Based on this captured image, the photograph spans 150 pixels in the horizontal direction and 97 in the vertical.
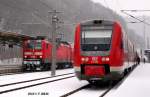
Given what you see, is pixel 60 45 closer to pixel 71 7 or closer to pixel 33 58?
pixel 33 58

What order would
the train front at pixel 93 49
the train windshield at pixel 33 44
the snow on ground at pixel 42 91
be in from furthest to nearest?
the train windshield at pixel 33 44, the train front at pixel 93 49, the snow on ground at pixel 42 91

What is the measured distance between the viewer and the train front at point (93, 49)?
730 inches

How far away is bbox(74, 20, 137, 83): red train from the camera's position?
730 inches

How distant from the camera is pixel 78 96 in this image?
51.0ft

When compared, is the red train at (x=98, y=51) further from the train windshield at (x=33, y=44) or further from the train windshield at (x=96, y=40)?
the train windshield at (x=33, y=44)

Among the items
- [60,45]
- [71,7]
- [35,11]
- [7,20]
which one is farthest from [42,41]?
[71,7]

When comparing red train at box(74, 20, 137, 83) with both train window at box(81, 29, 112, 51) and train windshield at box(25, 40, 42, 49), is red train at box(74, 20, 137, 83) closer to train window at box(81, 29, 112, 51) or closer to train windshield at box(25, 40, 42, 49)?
Answer: train window at box(81, 29, 112, 51)

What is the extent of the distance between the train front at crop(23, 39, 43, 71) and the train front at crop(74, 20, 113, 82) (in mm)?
19711

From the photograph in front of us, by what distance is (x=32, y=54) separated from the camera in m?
38.8

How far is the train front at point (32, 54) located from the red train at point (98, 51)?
19711mm

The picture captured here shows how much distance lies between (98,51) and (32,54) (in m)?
20.7

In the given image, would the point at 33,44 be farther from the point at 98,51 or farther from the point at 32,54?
the point at 98,51

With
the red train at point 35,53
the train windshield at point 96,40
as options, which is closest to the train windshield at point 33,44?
the red train at point 35,53

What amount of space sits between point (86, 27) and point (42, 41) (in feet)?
66.1
